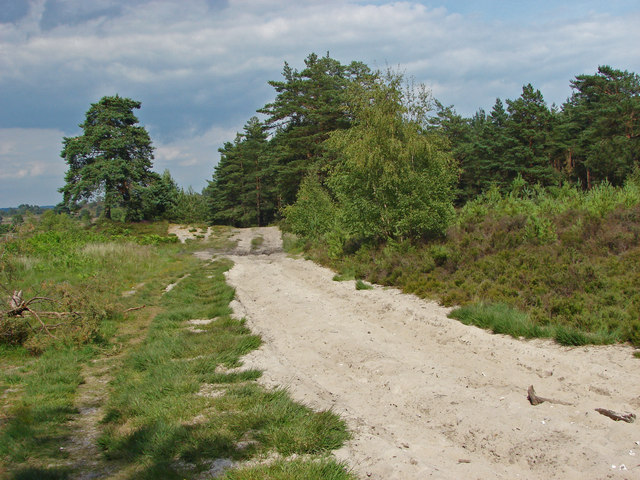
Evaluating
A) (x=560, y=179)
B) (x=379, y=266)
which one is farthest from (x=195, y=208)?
(x=379, y=266)

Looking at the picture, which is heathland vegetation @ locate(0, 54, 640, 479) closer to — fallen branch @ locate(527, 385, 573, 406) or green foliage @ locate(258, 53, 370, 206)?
fallen branch @ locate(527, 385, 573, 406)

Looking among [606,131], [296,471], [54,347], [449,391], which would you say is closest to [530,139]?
[606,131]

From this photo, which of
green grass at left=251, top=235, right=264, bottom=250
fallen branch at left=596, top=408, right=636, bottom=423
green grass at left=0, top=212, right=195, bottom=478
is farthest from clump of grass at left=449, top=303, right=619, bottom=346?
green grass at left=251, top=235, right=264, bottom=250

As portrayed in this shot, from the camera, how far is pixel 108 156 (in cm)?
4600

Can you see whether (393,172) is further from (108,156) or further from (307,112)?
(108,156)

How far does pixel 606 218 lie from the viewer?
36.3ft

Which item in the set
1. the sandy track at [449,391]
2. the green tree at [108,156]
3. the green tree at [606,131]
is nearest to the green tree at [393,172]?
the sandy track at [449,391]

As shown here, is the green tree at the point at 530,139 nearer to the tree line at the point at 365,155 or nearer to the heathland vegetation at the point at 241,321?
the tree line at the point at 365,155

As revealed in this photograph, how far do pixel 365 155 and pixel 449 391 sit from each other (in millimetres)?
10623

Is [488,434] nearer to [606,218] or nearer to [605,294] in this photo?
[605,294]

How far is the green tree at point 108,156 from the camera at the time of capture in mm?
44500

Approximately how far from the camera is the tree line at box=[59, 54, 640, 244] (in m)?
15.0

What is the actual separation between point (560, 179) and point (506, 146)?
20.0 feet

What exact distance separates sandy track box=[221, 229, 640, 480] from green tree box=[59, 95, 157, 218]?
41.6 metres
